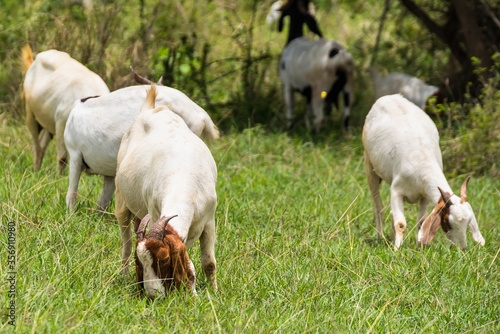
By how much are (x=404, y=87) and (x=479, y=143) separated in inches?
99.5

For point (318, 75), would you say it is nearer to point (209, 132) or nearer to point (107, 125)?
point (209, 132)

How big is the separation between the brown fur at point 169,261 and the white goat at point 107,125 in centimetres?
181

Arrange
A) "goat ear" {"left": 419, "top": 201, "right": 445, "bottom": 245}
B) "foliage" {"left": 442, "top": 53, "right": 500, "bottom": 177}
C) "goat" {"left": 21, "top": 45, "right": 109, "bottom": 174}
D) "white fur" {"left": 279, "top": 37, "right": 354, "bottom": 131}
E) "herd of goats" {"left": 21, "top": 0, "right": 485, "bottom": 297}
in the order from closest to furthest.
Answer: "herd of goats" {"left": 21, "top": 0, "right": 485, "bottom": 297} → "goat ear" {"left": 419, "top": 201, "right": 445, "bottom": 245} → "goat" {"left": 21, "top": 45, "right": 109, "bottom": 174} → "foliage" {"left": 442, "top": 53, "right": 500, "bottom": 177} → "white fur" {"left": 279, "top": 37, "right": 354, "bottom": 131}

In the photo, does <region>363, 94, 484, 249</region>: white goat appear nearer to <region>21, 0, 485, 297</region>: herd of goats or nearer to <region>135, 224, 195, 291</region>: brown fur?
<region>21, 0, 485, 297</region>: herd of goats

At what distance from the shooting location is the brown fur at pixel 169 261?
11.4 feet

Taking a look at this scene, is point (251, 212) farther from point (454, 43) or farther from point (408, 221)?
point (454, 43)

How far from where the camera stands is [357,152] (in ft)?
30.8

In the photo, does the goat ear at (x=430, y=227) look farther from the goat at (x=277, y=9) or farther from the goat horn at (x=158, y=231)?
the goat at (x=277, y=9)

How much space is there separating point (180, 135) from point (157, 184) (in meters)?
0.44

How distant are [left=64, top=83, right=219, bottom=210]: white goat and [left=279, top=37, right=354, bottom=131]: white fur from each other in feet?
16.0

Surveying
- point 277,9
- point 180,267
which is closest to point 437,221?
point 180,267

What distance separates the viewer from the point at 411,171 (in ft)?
19.4

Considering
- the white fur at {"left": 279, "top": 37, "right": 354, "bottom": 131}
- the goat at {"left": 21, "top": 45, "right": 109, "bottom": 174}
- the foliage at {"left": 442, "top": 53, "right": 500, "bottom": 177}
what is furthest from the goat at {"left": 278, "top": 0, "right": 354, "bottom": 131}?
the goat at {"left": 21, "top": 45, "right": 109, "bottom": 174}

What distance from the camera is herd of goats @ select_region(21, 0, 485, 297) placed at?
3.73 m
